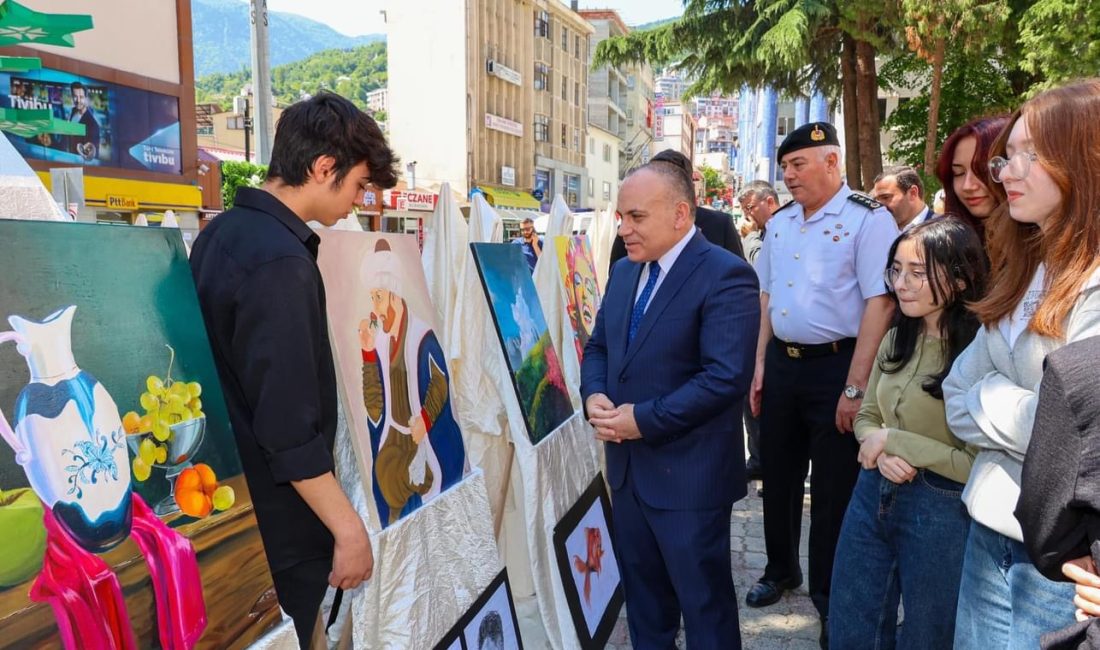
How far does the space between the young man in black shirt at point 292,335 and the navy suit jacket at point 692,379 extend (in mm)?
963

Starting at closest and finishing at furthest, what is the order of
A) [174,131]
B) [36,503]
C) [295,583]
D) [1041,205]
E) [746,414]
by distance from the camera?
[36,503] → [1041,205] → [295,583] → [746,414] → [174,131]

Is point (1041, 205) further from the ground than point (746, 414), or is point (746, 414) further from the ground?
point (1041, 205)

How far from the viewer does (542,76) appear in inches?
1684

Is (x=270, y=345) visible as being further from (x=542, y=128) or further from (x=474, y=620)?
(x=542, y=128)

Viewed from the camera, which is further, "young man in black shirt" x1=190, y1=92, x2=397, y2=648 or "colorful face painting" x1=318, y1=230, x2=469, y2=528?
"colorful face painting" x1=318, y1=230, x2=469, y2=528

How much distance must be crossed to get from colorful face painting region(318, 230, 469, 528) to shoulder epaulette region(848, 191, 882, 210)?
1817 millimetres

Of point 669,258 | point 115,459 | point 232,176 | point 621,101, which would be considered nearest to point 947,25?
point 669,258

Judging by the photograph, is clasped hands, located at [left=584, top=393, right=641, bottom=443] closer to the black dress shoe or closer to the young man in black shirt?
the young man in black shirt

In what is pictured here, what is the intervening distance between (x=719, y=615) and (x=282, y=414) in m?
1.56

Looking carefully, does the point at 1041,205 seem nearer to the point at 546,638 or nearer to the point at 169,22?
the point at 546,638

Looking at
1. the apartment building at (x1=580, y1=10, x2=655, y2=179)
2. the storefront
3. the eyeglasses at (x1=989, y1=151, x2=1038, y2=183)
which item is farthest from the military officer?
the apartment building at (x1=580, y1=10, x2=655, y2=179)

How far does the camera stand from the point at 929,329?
2074 mm

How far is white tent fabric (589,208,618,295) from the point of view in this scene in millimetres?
7230

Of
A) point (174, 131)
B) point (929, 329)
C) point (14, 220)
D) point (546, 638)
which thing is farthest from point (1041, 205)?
point (174, 131)
